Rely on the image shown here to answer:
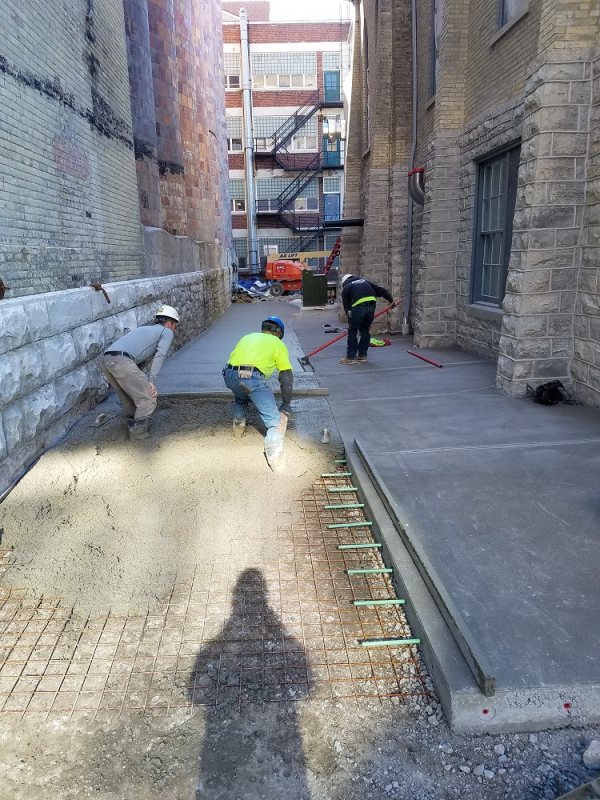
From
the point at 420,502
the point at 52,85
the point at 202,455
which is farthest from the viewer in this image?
the point at 52,85

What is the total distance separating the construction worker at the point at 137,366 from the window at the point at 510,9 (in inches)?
254

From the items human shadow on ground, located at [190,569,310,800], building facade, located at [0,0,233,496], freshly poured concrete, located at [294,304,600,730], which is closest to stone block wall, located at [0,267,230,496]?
building facade, located at [0,0,233,496]

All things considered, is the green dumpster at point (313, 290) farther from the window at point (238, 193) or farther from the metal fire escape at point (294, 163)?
the window at point (238, 193)

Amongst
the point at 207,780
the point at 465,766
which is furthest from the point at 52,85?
the point at 465,766

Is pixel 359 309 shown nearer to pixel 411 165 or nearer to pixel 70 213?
pixel 70 213

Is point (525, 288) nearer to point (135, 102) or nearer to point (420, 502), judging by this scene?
point (420, 502)

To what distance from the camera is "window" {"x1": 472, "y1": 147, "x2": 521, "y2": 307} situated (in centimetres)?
834

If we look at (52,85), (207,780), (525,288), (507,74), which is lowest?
(207,780)

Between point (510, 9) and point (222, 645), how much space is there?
30.8 feet

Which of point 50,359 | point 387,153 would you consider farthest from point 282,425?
point 387,153

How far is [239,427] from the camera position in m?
6.00

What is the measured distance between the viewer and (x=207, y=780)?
2.34m

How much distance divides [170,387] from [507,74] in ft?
22.1

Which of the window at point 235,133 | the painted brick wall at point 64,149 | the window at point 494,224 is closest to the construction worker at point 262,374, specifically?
the painted brick wall at point 64,149
